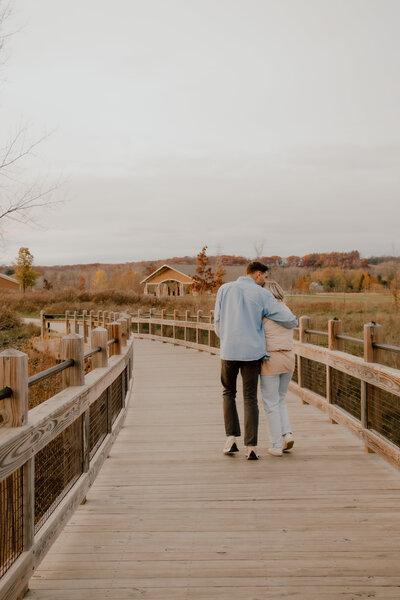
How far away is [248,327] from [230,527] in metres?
1.97

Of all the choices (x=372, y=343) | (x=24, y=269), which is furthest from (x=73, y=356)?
(x=24, y=269)

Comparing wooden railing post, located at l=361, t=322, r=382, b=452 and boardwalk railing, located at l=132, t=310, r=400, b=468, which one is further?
wooden railing post, located at l=361, t=322, r=382, b=452

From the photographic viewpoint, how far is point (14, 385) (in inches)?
102

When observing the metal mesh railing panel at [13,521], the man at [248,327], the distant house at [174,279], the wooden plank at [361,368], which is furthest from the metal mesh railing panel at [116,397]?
the distant house at [174,279]

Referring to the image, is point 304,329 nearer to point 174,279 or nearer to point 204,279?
point 204,279

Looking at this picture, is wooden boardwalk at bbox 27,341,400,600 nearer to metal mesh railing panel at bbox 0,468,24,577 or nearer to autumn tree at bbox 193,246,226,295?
metal mesh railing panel at bbox 0,468,24,577

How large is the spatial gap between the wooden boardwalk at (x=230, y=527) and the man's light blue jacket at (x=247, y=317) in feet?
3.49

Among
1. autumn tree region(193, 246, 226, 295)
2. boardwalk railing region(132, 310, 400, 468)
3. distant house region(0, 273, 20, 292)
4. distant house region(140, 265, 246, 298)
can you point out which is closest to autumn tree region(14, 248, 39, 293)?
distant house region(0, 273, 20, 292)

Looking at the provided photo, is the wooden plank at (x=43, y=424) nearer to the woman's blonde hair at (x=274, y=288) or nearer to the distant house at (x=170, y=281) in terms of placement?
the woman's blonde hair at (x=274, y=288)

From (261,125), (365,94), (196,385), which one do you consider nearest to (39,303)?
(261,125)

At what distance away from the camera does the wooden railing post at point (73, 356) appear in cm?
398

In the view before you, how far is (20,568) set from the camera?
2639 millimetres

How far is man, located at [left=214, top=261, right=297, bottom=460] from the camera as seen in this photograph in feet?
16.9

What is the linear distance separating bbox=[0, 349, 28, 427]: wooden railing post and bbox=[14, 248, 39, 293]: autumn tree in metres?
79.2
